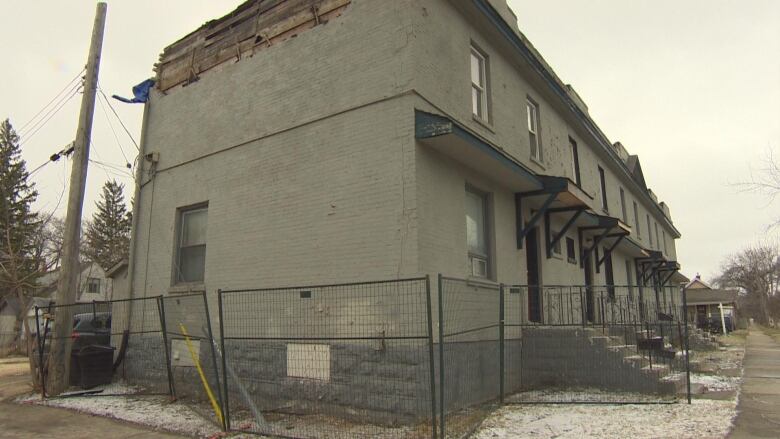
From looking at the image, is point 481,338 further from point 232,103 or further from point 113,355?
point 113,355

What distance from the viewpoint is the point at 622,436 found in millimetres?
6398

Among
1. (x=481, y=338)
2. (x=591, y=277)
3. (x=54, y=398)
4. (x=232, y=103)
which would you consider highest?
(x=232, y=103)

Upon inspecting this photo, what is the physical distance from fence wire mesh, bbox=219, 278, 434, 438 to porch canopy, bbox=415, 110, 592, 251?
2184mm

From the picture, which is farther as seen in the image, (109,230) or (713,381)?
(109,230)

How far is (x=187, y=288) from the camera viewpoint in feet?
35.0

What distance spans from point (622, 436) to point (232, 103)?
9.02 metres

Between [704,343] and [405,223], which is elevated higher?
[405,223]

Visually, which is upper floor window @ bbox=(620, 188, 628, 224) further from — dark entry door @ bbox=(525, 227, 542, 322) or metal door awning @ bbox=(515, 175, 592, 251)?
dark entry door @ bbox=(525, 227, 542, 322)

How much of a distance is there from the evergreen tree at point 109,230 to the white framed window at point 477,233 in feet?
176

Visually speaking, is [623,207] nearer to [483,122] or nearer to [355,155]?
[483,122]

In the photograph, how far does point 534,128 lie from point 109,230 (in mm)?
55709

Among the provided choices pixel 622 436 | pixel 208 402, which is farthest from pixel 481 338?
pixel 208 402

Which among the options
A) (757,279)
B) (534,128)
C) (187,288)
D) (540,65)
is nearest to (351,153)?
(187,288)

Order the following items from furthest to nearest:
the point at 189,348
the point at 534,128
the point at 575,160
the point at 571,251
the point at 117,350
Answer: the point at 575,160 < the point at 571,251 < the point at 534,128 < the point at 117,350 < the point at 189,348
